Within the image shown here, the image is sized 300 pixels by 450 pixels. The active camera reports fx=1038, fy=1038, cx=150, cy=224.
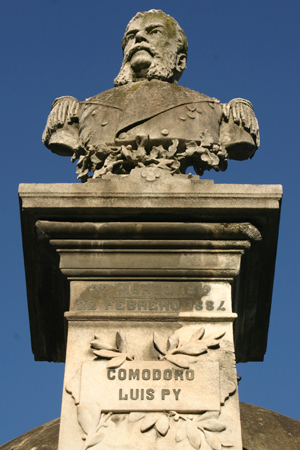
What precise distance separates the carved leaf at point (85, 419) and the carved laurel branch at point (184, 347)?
73 cm

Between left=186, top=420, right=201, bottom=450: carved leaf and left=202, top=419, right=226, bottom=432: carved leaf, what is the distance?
0.07 meters

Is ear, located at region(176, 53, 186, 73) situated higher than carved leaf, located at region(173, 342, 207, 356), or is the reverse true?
ear, located at region(176, 53, 186, 73)

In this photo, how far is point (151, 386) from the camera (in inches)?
308

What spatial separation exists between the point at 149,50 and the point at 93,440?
4.44 meters

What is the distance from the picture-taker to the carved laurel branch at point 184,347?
7979mm

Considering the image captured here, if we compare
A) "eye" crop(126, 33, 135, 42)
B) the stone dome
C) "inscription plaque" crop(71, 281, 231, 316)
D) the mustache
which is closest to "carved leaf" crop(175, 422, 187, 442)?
"inscription plaque" crop(71, 281, 231, 316)

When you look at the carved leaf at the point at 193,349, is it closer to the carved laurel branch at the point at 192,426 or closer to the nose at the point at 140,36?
the carved laurel branch at the point at 192,426

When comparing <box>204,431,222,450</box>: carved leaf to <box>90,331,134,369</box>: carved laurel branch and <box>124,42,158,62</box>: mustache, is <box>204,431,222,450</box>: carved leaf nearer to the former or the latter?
<box>90,331,134,369</box>: carved laurel branch

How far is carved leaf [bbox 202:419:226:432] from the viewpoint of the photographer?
25.2 feet

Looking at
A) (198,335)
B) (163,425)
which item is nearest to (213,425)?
(163,425)

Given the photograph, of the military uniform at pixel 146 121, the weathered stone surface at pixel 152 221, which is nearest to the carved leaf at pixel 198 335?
the weathered stone surface at pixel 152 221

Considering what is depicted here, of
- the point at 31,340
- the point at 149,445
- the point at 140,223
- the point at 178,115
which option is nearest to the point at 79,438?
the point at 149,445

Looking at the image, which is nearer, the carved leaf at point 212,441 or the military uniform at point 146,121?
the carved leaf at point 212,441

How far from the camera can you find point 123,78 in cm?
1041
